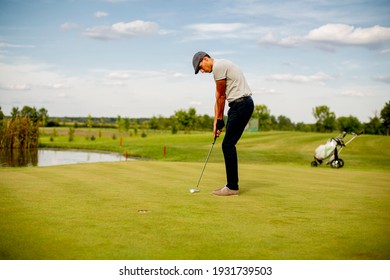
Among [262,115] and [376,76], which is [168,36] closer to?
[376,76]

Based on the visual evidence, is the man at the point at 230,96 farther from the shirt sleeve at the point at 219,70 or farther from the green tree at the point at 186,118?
the green tree at the point at 186,118

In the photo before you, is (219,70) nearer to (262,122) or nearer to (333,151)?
(333,151)

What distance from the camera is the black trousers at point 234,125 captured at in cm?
704

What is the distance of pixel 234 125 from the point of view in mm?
7051

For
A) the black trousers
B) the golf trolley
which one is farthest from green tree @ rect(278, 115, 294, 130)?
the black trousers

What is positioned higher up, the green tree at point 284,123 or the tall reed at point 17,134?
the green tree at point 284,123

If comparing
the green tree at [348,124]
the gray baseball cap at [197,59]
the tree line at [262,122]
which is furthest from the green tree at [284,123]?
the gray baseball cap at [197,59]

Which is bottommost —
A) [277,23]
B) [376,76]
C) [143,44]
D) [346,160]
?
[346,160]

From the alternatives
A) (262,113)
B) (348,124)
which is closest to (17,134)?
(262,113)

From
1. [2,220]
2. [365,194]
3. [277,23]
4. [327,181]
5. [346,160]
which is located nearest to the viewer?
[2,220]

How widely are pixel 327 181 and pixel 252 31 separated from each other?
131ft

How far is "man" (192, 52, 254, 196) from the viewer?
22.9 ft

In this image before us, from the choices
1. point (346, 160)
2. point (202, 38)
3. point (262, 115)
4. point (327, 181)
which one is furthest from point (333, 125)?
point (327, 181)

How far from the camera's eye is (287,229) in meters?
4.68
